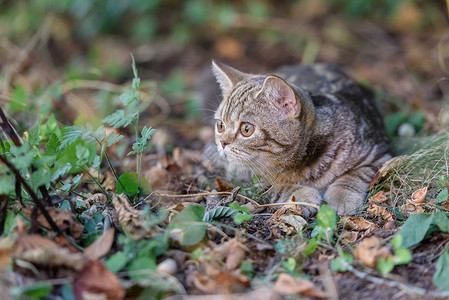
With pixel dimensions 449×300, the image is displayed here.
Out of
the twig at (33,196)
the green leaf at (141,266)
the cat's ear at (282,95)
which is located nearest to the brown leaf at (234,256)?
the green leaf at (141,266)

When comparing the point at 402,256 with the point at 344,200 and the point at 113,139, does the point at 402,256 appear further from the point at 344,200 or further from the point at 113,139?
the point at 113,139

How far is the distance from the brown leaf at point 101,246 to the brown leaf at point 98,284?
0.36 feet

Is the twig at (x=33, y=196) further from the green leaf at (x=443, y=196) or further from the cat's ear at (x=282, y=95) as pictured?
the green leaf at (x=443, y=196)

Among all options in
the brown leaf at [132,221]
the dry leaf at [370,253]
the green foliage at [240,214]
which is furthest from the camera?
the green foliage at [240,214]

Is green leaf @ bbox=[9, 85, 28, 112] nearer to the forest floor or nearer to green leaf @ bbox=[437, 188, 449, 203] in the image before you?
the forest floor

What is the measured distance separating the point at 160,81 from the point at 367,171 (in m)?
3.24

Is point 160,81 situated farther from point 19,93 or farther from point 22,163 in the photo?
point 22,163

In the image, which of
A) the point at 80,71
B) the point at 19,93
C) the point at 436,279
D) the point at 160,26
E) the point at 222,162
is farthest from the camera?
Answer: the point at 160,26

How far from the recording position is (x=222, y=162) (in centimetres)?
344

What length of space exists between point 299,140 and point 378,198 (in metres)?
0.60

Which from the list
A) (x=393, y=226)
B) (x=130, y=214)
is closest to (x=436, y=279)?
(x=393, y=226)

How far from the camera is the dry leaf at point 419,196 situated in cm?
265

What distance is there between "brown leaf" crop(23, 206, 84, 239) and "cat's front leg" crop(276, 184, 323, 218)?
1.30 metres

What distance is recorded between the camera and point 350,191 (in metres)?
2.95
